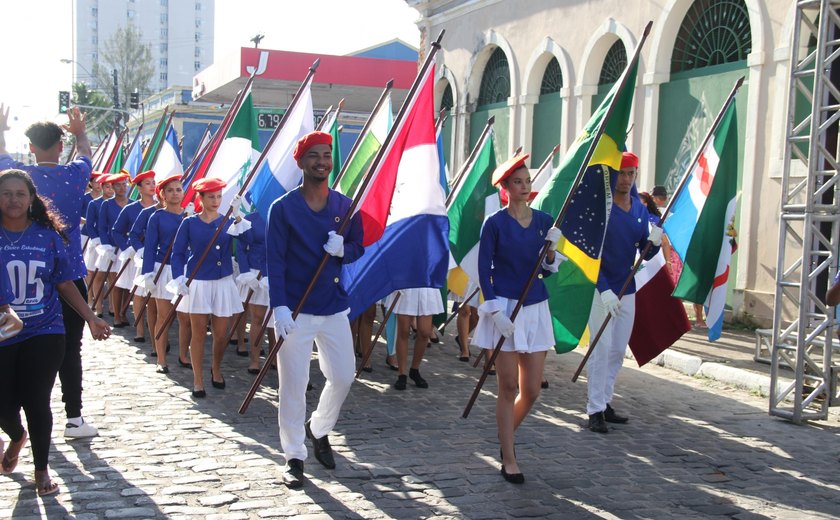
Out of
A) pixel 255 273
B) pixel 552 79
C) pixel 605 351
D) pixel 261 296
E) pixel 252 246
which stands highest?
pixel 552 79

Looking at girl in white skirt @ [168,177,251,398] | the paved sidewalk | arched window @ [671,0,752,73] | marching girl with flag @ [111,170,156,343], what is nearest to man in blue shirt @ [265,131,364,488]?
the paved sidewalk

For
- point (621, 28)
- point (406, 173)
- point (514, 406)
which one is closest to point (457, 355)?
point (406, 173)

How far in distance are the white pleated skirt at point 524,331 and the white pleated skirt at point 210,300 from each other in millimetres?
2859

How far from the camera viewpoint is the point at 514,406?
5.50 meters

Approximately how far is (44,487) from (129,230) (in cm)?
639

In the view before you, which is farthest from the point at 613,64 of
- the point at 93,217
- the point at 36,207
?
the point at 36,207

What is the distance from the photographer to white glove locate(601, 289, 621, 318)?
6578 millimetres

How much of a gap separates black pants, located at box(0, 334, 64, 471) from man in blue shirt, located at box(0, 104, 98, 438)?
0.85 meters

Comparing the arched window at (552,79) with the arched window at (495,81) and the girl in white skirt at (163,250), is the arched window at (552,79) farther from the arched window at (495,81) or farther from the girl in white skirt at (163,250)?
the girl in white skirt at (163,250)

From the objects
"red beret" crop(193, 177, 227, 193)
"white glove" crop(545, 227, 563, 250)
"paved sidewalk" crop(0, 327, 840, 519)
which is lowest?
"paved sidewalk" crop(0, 327, 840, 519)

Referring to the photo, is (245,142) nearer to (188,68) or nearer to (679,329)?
(679,329)

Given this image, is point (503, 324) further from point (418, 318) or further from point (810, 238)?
point (810, 238)

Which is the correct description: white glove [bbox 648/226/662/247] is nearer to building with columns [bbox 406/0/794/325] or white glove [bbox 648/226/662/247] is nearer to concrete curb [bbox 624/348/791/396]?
concrete curb [bbox 624/348/791/396]

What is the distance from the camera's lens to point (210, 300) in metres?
7.60
